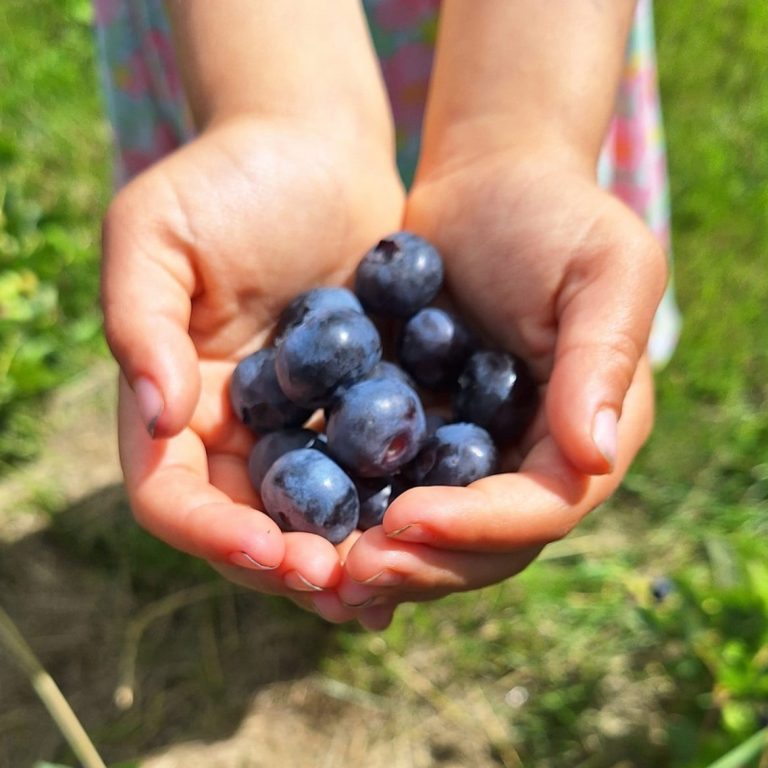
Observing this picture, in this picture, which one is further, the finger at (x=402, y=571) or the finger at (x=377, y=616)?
the finger at (x=377, y=616)

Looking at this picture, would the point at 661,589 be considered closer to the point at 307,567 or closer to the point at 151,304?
the point at 307,567

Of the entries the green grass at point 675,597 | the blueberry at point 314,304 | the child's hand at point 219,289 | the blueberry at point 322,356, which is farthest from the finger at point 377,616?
the green grass at point 675,597

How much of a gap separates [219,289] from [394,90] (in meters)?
0.92

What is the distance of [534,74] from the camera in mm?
1688

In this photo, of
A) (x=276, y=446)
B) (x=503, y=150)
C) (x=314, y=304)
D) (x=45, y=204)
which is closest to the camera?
(x=276, y=446)

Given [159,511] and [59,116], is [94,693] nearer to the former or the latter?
[159,511]

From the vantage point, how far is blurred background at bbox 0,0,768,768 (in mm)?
1830

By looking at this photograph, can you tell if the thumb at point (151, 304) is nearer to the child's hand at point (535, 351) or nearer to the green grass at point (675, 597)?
the child's hand at point (535, 351)

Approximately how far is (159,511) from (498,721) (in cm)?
100

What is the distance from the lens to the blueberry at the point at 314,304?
57.9 inches

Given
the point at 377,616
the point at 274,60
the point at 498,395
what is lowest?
the point at 377,616

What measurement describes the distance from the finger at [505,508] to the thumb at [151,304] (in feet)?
1.16

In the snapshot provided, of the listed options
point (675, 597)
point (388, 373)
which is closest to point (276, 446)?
point (388, 373)

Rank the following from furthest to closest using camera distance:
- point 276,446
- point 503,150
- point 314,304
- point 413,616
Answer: point 413,616, point 503,150, point 314,304, point 276,446
